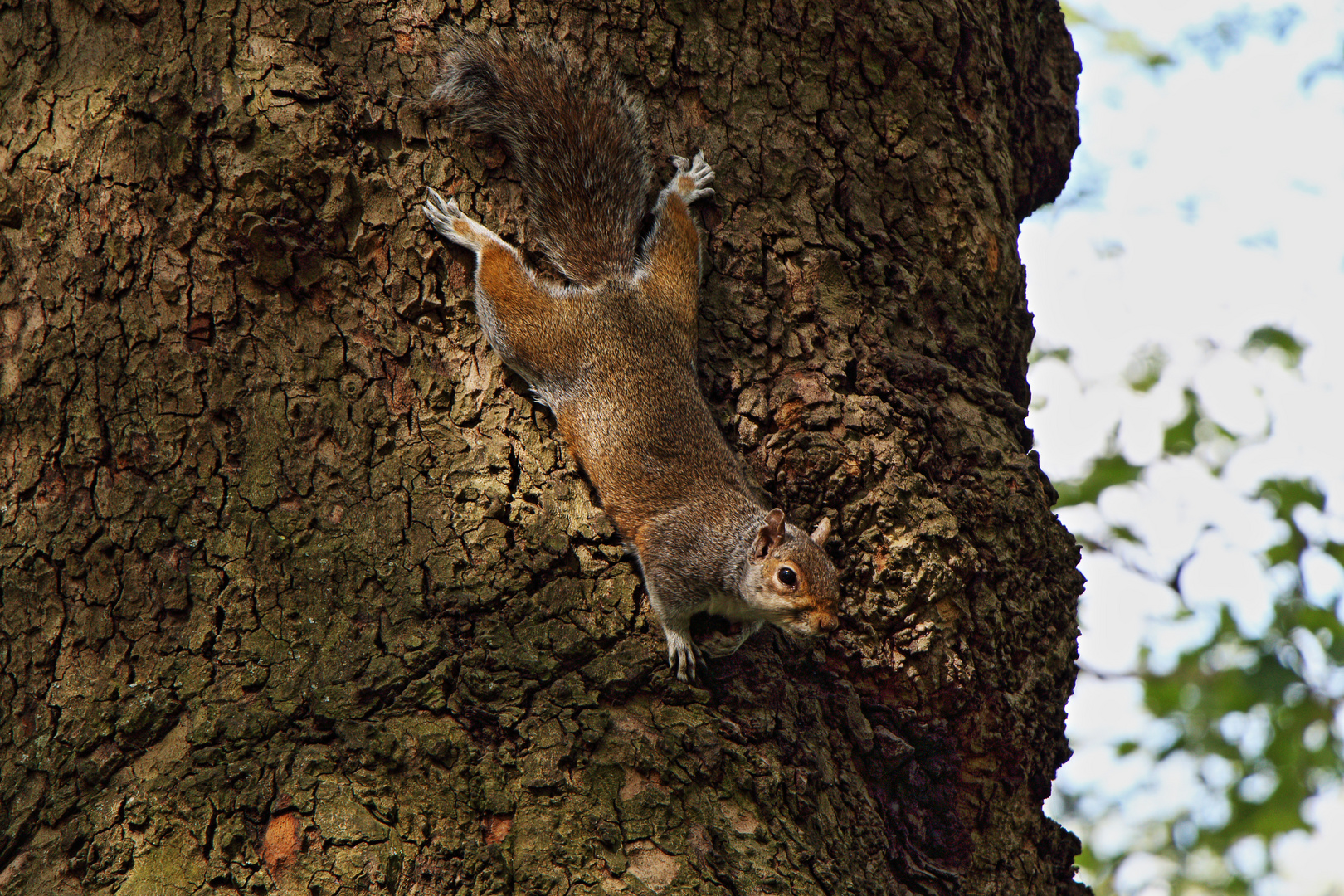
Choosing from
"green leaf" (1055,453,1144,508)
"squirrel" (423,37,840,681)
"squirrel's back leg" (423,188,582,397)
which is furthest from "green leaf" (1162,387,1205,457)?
"squirrel's back leg" (423,188,582,397)

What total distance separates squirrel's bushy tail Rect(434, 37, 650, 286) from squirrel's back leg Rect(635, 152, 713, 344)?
0.28ft

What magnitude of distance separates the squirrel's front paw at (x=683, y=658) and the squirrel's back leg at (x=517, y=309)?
78 cm

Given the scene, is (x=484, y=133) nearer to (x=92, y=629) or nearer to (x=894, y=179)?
(x=894, y=179)

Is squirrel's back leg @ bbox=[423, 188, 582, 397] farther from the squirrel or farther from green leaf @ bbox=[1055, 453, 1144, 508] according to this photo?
green leaf @ bbox=[1055, 453, 1144, 508]

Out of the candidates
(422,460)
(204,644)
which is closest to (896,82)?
(422,460)

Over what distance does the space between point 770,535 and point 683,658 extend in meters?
0.56

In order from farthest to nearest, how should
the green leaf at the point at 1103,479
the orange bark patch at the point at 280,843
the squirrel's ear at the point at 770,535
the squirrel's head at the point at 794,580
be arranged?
the green leaf at the point at 1103,479, the squirrel's ear at the point at 770,535, the squirrel's head at the point at 794,580, the orange bark patch at the point at 280,843

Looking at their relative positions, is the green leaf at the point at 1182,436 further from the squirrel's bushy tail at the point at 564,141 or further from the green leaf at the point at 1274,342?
the squirrel's bushy tail at the point at 564,141

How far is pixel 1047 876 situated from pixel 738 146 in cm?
187

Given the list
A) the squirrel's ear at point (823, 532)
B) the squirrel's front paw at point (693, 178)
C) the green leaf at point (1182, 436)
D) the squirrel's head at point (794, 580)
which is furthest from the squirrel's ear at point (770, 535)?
the green leaf at point (1182, 436)

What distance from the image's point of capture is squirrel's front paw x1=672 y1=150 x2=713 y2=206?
2514 millimetres

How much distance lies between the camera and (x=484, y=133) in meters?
2.46

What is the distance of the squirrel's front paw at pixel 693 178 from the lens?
8.25 ft

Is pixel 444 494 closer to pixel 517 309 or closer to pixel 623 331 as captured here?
pixel 517 309
